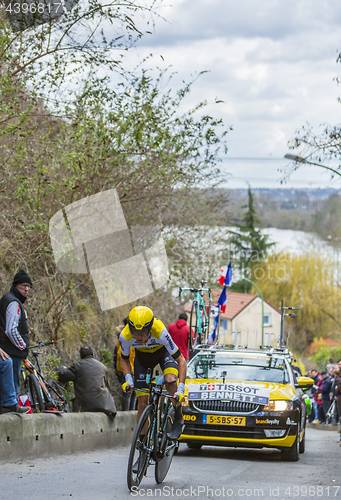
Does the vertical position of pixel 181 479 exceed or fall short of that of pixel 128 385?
it falls short

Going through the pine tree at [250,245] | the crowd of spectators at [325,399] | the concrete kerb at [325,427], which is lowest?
the concrete kerb at [325,427]

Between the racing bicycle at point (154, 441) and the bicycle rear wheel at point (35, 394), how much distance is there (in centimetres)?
289

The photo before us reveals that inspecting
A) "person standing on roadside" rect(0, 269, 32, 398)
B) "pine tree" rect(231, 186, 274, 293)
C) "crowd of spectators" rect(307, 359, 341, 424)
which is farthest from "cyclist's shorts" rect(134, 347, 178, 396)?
"pine tree" rect(231, 186, 274, 293)

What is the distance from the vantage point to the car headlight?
9.97m

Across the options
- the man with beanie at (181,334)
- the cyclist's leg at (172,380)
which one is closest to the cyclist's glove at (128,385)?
the cyclist's leg at (172,380)

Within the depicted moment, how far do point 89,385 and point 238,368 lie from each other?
7.91 ft

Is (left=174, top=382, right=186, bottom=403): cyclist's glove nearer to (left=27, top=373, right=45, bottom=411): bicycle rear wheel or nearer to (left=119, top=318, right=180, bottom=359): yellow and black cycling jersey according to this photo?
(left=119, top=318, right=180, bottom=359): yellow and black cycling jersey

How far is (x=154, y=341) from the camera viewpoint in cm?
708

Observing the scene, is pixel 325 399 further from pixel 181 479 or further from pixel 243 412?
pixel 181 479

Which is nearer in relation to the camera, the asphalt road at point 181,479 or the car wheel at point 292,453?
the asphalt road at point 181,479

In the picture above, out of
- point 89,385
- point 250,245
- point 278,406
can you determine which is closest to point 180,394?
point 278,406

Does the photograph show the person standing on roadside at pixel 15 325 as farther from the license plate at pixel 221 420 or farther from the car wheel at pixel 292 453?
the car wheel at pixel 292 453

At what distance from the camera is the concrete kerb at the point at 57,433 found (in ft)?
26.6

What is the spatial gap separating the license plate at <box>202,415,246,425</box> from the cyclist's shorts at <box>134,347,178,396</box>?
2.94m
